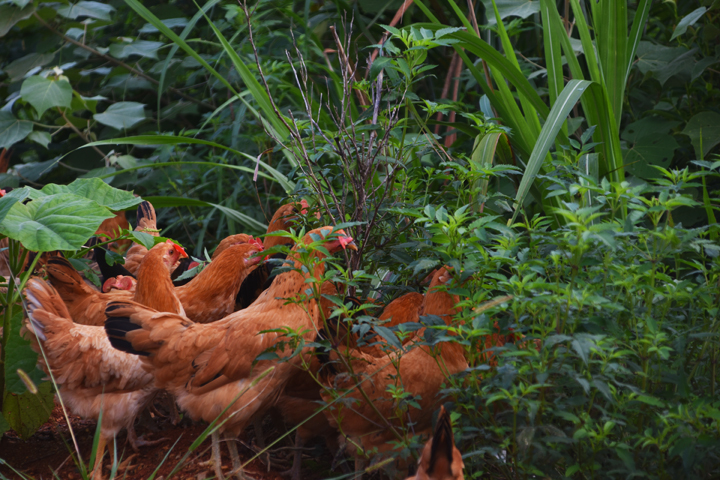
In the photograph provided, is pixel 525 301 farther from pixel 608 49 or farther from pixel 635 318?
pixel 608 49

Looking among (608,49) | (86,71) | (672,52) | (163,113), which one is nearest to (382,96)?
(608,49)

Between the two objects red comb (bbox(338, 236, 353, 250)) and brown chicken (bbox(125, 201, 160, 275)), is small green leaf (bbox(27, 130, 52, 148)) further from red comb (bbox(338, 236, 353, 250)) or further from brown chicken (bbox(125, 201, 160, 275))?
red comb (bbox(338, 236, 353, 250))

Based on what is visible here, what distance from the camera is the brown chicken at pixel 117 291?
274cm

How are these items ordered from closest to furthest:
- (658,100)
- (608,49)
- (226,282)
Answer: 1. (608,49)
2. (226,282)
3. (658,100)

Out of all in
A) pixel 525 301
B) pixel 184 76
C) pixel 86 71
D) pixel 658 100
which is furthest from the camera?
pixel 184 76

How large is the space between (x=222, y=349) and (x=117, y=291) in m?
1.19

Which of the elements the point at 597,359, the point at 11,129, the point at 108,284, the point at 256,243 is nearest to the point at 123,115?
the point at 11,129

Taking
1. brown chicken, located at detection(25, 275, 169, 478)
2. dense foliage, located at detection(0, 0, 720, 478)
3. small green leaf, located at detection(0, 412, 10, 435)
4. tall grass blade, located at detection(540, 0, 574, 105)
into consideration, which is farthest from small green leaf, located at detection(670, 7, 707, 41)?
small green leaf, located at detection(0, 412, 10, 435)

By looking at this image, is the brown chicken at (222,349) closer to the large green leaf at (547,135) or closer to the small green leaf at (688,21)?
the large green leaf at (547,135)

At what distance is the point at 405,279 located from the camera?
7.53ft

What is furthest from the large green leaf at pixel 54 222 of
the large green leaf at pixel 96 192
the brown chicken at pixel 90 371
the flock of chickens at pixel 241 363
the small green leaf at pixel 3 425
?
the small green leaf at pixel 3 425

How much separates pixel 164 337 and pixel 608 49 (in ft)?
7.26

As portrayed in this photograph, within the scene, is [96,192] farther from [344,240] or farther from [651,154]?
[651,154]

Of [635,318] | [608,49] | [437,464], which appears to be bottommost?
[437,464]
